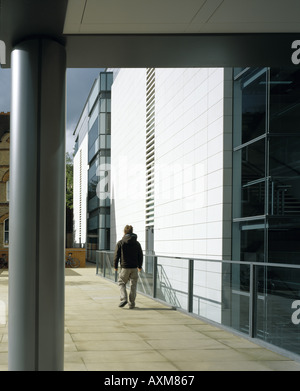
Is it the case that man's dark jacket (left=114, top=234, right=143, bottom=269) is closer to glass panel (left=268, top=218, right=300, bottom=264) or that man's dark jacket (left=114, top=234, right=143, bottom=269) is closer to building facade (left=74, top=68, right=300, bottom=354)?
building facade (left=74, top=68, right=300, bottom=354)

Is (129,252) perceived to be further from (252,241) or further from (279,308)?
(279,308)

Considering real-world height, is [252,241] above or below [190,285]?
above

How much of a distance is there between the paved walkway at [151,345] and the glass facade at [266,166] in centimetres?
280

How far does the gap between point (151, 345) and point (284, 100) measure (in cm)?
695

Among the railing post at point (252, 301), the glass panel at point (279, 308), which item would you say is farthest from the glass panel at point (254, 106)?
the glass panel at point (279, 308)

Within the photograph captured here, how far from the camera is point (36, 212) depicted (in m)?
4.44

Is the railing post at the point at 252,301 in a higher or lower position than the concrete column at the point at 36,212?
lower

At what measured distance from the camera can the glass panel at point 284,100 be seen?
12.0 m

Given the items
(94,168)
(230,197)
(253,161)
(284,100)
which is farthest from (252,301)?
(94,168)

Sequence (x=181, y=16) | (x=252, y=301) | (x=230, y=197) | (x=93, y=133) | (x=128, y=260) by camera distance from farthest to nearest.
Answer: (x=93, y=133) < (x=230, y=197) < (x=128, y=260) < (x=252, y=301) < (x=181, y=16)

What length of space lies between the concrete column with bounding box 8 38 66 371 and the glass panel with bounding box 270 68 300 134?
27.6 ft

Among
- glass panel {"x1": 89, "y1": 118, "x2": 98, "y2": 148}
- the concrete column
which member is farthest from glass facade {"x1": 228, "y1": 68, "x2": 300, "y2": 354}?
glass panel {"x1": 89, "y1": 118, "x2": 98, "y2": 148}

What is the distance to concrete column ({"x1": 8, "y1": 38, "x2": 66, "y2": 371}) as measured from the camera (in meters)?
4.40

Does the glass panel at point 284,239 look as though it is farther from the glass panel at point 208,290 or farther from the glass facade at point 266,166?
the glass panel at point 208,290
